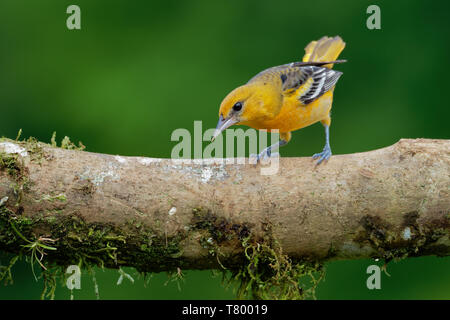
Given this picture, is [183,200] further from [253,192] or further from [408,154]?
[408,154]

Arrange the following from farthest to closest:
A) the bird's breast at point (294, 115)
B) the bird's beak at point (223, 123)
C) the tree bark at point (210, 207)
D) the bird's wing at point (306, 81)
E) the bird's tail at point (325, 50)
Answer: the bird's tail at point (325, 50), the bird's wing at point (306, 81), the bird's breast at point (294, 115), the bird's beak at point (223, 123), the tree bark at point (210, 207)

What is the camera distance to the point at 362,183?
3.25 m

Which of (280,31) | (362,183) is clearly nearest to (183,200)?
(362,183)

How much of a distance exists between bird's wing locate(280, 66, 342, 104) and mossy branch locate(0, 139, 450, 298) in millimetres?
1015

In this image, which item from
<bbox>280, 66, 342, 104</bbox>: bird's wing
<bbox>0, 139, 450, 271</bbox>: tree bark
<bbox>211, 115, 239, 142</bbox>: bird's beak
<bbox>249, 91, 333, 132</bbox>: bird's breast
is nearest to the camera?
<bbox>0, 139, 450, 271</bbox>: tree bark

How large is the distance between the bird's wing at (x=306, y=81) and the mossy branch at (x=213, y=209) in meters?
1.02

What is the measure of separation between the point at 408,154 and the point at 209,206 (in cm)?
111

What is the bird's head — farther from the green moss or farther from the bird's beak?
the green moss

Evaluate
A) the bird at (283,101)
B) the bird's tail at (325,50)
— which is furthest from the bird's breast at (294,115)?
the bird's tail at (325,50)

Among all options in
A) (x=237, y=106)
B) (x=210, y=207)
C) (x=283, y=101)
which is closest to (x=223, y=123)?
(x=237, y=106)

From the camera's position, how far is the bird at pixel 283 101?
12.6 feet

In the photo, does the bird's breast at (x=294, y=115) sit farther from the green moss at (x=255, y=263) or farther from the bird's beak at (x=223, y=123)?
the green moss at (x=255, y=263)

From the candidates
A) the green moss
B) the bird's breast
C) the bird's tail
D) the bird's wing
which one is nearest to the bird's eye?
the bird's breast

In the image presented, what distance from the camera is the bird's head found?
3.82 metres
